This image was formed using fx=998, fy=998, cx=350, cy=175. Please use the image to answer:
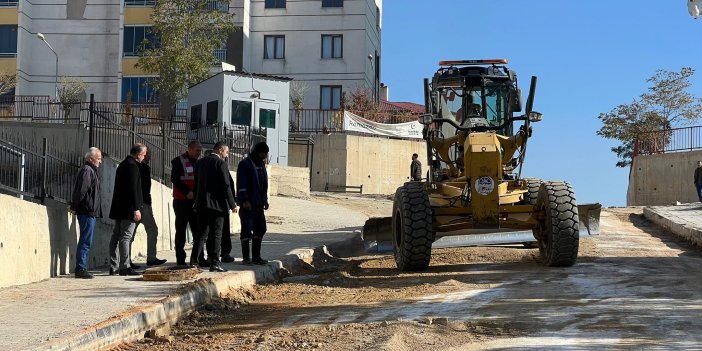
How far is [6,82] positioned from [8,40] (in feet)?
13.1

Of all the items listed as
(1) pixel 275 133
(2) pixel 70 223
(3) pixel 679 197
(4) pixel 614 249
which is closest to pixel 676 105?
(3) pixel 679 197

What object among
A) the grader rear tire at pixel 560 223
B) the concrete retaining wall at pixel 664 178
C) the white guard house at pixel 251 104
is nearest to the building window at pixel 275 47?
the white guard house at pixel 251 104

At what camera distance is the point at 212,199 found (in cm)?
1306

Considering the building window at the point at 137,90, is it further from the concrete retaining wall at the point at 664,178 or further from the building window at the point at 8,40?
the concrete retaining wall at the point at 664,178

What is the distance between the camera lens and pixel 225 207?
13203 mm

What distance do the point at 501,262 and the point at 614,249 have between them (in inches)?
132

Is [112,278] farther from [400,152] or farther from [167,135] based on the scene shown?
[400,152]

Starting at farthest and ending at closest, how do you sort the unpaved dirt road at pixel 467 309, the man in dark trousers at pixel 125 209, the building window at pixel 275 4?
the building window at pixel 275 4
the man in dark trousers at pixel 125 209
the unpaved dirt road at pixel 467 309

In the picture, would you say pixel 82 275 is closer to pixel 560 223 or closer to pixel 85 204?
pixel 85 204

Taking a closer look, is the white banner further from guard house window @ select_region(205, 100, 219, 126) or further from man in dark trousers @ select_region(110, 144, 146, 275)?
man in dark trousers @ select_region(110, 144, 146, 275)

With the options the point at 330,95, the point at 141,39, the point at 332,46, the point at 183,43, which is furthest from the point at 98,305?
the point at 141,39

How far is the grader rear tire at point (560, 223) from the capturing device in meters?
13.8

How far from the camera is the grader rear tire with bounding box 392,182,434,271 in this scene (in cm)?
1380

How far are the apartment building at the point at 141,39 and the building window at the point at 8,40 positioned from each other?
52 millimetres
